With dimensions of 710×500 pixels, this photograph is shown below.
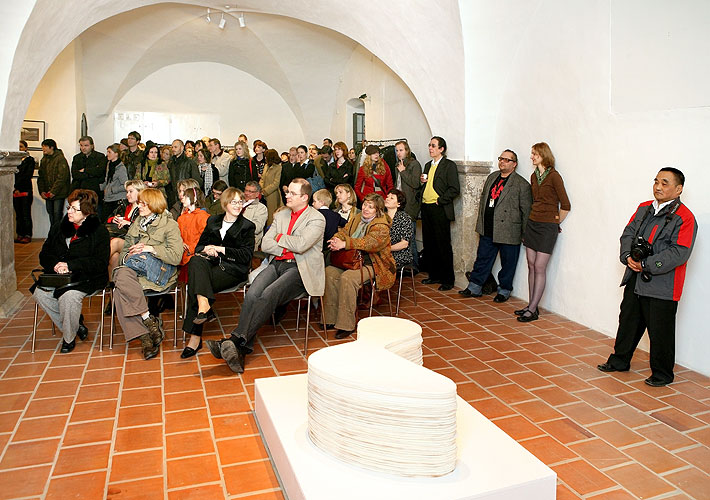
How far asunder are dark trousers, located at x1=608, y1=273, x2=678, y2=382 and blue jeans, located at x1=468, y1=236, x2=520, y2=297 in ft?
7.18

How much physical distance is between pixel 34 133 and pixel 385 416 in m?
10.3

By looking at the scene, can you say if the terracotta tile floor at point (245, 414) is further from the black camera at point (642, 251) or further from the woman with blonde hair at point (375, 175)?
the woman with blonde hair at point (375, 175)

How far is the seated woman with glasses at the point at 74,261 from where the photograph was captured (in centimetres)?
498

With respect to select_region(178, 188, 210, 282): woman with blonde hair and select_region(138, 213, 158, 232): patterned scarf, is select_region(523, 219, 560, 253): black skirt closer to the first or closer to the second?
select_region(178, 188, 210, 282): woman with blonde hair

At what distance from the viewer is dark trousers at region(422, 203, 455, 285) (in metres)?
7.62

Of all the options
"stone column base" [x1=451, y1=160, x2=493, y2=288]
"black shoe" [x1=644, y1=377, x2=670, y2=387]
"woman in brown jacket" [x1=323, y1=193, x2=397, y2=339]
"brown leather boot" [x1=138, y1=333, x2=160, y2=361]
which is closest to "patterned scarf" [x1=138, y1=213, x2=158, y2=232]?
"brown leather boot" [x1=138, y1=333, x2=160, y2=361]

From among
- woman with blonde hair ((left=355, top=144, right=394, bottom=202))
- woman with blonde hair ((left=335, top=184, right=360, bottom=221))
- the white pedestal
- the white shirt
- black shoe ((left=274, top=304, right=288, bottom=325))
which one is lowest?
the white pedestal

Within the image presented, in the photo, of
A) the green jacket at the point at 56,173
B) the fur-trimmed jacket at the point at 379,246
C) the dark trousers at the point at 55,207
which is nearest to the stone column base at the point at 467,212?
the fur-trimmed jacket at the point at 379,246

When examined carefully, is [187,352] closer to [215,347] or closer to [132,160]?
[215,347]

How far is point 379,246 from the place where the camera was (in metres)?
5.62

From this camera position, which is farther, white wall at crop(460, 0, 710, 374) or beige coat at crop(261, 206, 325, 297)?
beige coat at crop(261, 206, 325, 297)

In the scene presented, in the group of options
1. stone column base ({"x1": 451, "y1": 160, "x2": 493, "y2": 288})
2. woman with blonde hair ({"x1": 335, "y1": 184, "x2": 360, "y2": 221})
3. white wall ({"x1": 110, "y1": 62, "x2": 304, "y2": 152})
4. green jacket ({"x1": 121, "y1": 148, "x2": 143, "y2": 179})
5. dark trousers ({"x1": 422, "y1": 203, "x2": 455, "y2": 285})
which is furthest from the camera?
white wall ({"x1": 110, "y1": 62, "x2": 304, "y2": 152})

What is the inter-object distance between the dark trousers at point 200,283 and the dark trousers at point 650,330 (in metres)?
3.24

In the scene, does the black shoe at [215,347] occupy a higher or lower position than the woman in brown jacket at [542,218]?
lower
